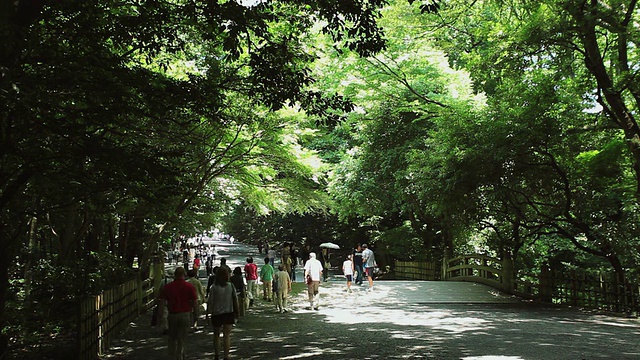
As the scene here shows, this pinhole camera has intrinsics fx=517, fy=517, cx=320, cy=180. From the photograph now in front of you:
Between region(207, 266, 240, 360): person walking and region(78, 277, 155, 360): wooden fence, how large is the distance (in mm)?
1949

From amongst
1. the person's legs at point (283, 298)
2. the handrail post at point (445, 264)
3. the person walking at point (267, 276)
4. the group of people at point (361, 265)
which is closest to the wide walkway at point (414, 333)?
the person's legs at point (283, 298)

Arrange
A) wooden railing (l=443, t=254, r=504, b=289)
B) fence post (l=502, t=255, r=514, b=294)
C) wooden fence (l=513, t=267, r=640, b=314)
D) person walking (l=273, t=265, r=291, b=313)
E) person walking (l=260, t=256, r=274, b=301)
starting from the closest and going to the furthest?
1. wooden fence (l=513, t=267, r=640, b=314)
2. person walking (l=273, t=265, r=291, b=313)
3. person walking (l=260, t=256, r=274, b=301)
4. fence post (l=502, t=255, r=514, b=294)
5. wooden railing (l=443, t=254, r=504, b=289)

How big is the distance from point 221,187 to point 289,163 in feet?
12.2

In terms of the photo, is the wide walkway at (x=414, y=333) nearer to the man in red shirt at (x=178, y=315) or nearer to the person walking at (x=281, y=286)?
the person walking at (x=281, y=286)

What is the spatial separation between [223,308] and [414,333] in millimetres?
4209

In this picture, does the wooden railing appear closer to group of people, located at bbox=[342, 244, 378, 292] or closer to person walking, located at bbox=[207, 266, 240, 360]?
group of people, located at bbox=[342, 244, 378, 292]

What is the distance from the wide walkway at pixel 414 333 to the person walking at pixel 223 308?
452 millimetres

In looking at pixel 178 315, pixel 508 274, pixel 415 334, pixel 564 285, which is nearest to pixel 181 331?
pixel 178 315

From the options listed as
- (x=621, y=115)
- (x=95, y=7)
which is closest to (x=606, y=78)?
(x=621, y=115)

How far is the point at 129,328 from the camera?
12203 mm

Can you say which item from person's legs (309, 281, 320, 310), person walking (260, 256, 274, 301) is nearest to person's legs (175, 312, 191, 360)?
person's legs (309, 281, 320, 310)

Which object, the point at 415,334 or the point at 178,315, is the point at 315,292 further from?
the point at 178,315

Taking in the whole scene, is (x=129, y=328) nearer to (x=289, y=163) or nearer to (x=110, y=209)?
(x=110, y=209)

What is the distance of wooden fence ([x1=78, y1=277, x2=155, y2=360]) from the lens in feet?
27.0
